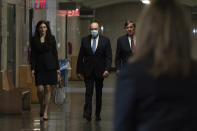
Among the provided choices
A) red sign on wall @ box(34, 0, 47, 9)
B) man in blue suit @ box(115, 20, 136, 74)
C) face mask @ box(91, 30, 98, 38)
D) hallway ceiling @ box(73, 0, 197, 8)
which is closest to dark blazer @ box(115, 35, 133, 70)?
man in blue suit @ box(115, 20, 136, 74)

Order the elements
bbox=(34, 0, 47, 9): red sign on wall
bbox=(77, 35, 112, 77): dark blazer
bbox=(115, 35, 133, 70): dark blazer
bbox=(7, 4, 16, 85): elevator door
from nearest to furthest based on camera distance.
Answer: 1. bbox=(115, 35, 133, 70): dark blazer
2. bbox=(77, 35, 112, 77): dark blazer
3. bbox=(7, 4, 16, 85): elevator door
4. bbox=(34, 0, 47, 9): red sign on wall

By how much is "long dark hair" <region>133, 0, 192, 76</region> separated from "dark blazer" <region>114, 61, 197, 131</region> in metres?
0.04

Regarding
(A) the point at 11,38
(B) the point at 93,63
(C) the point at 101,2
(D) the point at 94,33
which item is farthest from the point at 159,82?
(C) the point at 101,2

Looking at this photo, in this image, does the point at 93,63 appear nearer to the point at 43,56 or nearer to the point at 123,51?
the point at 123,51

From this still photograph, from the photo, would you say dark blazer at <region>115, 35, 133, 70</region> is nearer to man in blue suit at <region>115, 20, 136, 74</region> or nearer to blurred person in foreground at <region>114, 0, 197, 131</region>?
man in blue suit at <region>115, 20, 136, 74</region>

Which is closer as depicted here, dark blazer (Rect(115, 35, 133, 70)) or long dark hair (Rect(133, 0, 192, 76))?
long dark hair (Rect(133, 0, 192, 76))

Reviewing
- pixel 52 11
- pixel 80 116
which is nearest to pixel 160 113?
pixel 80 116

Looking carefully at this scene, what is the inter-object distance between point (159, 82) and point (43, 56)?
25.9ft

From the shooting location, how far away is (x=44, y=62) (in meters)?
10.2

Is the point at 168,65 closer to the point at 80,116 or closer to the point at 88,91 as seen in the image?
the point at 88,91

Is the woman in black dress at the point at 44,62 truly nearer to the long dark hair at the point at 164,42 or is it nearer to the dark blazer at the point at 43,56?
the dark blazer at the point at 43,56

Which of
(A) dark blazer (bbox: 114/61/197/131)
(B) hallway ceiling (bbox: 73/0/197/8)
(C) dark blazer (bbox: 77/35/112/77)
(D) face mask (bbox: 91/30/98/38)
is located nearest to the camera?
(A) dark blazer (bbox: 114/61/197/131)

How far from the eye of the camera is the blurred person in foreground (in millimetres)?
2543

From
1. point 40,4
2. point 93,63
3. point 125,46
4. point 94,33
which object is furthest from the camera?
point 40,4
